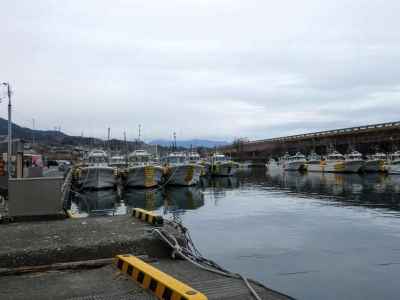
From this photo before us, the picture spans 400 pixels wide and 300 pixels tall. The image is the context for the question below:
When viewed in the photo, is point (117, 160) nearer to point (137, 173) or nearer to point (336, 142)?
point (137, 173)

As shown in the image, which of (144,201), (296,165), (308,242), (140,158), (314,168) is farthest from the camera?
(296,165)

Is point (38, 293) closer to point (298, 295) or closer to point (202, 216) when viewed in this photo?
point (298, 295)

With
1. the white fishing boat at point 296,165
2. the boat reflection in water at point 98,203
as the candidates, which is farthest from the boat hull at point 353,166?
the boat reflection in water at point 98,203

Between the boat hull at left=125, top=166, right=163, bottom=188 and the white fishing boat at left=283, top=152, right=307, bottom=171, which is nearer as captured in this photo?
the boat hull at left=125, top=166, right=163, bottom=188

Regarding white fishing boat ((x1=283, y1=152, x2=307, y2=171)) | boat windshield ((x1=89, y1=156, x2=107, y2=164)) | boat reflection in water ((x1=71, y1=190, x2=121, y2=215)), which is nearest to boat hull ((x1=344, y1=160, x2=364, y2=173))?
white fishing boat ((x1=283, y1=152, x2=307, y2=171))

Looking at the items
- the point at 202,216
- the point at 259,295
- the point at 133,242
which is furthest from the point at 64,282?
the point at 202,216

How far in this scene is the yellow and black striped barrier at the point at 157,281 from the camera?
497cm

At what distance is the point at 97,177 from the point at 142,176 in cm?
375

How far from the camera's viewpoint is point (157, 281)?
5582mm

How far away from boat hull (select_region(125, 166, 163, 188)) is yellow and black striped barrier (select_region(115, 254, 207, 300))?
31275 millimetres

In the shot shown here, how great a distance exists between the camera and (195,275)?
666 centimetres

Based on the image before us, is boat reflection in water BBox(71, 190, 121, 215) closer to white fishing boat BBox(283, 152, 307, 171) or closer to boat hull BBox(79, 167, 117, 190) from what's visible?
boat hull BBox(79, 167, 117, 190)

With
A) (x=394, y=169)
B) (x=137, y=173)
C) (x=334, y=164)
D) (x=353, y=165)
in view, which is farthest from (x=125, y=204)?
(x=334, y=164)

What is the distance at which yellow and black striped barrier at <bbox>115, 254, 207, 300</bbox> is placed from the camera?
16.3 feet
